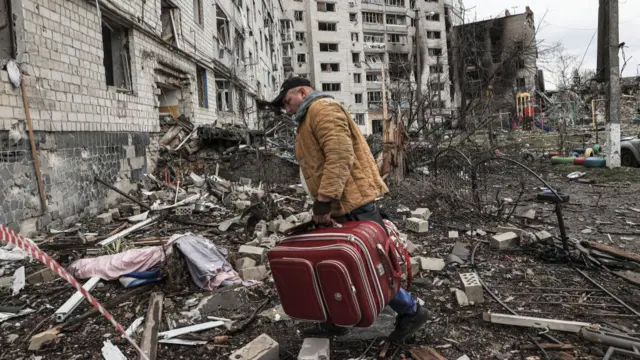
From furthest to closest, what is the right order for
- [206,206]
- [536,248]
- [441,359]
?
[206,206]
[536,248]
[441,359]

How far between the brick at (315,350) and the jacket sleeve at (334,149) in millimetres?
983

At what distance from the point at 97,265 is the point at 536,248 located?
16.7 feet

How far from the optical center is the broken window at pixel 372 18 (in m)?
44.0

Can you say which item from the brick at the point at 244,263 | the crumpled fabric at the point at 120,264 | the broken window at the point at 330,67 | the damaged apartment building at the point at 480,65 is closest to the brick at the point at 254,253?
the brick at the point at 244,263


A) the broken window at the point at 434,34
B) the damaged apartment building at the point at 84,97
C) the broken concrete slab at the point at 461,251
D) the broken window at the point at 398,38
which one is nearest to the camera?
the broken concrete slab at the point at 461,251

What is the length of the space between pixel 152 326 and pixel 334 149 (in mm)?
2175

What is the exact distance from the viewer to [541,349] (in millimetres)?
2607

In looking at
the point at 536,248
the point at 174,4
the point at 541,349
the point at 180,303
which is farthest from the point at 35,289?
the point at 174,4

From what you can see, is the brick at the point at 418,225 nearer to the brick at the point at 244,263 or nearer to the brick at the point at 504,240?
the brick at the point at 504,240

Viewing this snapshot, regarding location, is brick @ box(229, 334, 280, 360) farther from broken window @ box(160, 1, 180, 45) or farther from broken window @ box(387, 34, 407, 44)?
broken window @ box(387, 34, 407, 44)

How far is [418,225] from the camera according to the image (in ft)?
18.8

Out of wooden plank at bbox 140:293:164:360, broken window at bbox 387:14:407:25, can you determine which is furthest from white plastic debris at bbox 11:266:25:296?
broken window at bbox 387:14:407:25

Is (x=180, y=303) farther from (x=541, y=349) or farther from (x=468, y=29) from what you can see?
(x=468, y=29)

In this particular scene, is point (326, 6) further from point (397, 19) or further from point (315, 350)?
point (315, 350)
